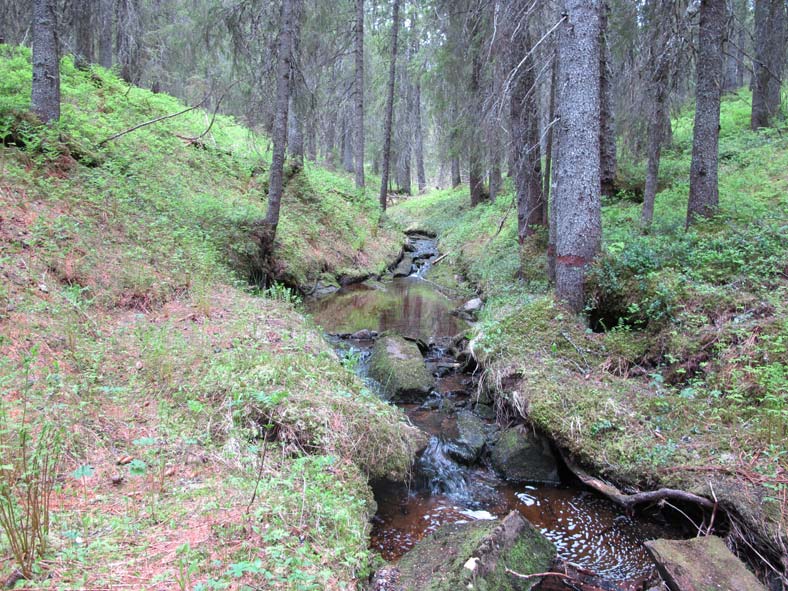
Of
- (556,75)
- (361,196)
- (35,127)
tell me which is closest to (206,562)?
(35,127)

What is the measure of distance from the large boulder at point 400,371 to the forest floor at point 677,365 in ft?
3.21

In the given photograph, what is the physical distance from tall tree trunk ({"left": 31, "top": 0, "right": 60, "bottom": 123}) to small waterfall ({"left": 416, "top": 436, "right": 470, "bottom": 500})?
8.23 metres

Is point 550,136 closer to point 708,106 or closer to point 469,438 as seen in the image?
point 708,106

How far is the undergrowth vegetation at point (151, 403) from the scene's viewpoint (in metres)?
2.77

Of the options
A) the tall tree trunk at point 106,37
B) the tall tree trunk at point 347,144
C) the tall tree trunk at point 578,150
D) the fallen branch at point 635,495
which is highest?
the tall tree trunk at point 347,144

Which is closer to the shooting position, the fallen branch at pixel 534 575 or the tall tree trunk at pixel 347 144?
the fallen branch at pixel 534 575

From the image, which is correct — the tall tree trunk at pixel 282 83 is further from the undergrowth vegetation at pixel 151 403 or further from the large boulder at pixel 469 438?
the large boulder at pixel 469 438

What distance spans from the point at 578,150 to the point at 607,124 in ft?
22.6

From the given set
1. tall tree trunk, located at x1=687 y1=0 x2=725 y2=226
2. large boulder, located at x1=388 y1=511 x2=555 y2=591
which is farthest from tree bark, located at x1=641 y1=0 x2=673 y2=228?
large boulder, located at x1=388 y1=511 x2=555 y2=591

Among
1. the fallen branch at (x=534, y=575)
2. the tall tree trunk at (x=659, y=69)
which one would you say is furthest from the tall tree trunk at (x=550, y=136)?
the fallen branch at (x=534, y=575)

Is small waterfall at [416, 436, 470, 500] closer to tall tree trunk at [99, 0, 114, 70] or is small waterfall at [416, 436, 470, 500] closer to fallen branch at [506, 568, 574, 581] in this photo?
fallen branch at [506, 568, 574, 581]

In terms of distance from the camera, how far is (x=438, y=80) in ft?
46.9

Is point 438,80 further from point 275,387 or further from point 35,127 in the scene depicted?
point 275,387

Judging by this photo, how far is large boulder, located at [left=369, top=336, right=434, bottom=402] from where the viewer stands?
22.7 feet
